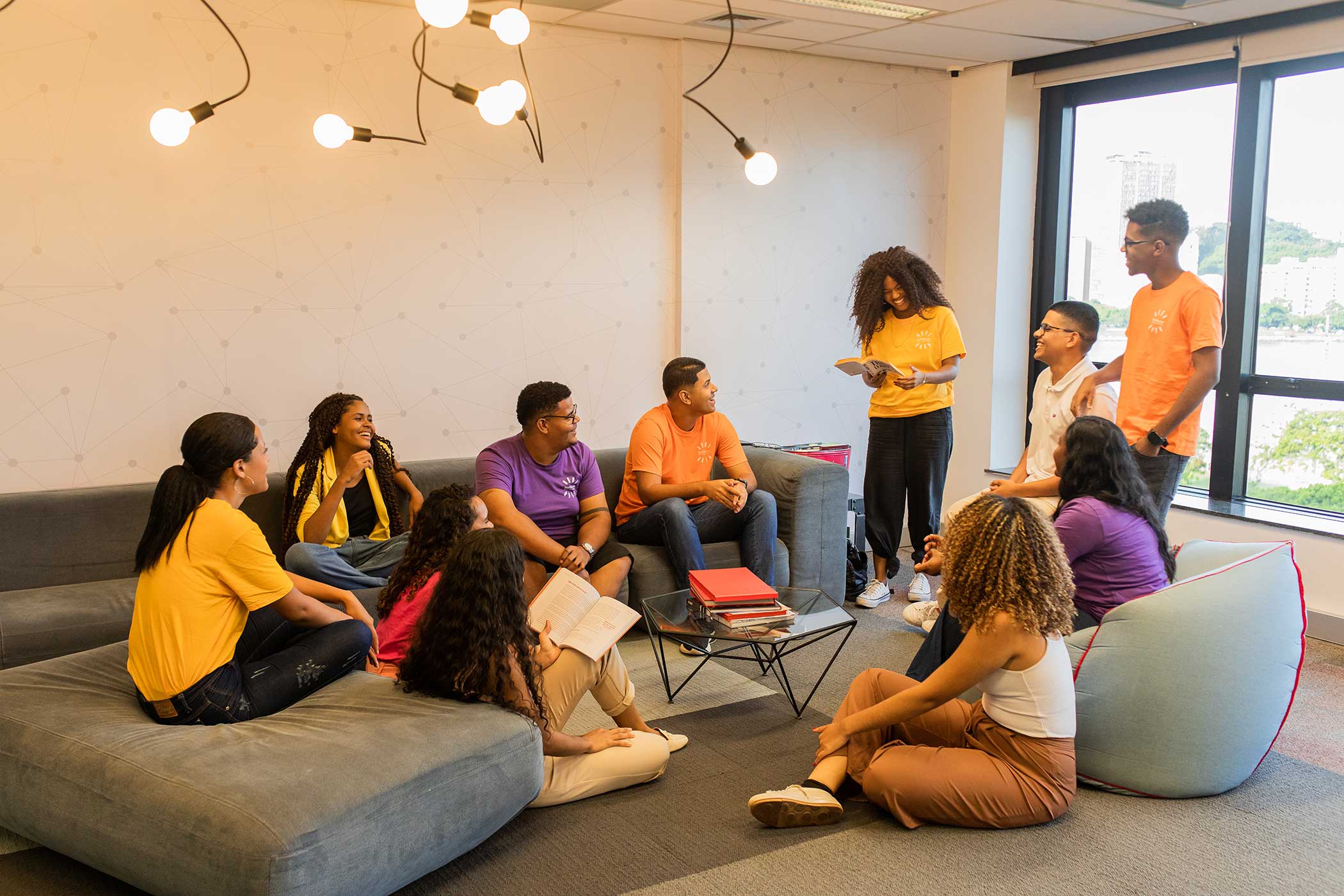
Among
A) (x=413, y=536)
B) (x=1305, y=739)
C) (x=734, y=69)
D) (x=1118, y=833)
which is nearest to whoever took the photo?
→ (x=1118, y=833)

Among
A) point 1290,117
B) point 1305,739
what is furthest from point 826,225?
point 1305,739

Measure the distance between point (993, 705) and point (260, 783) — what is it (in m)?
1.77

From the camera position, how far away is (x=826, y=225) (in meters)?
5.96

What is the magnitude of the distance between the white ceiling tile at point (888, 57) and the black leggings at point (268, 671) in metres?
3.94

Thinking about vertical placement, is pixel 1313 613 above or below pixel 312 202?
below

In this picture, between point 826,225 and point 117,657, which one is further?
point 826,225

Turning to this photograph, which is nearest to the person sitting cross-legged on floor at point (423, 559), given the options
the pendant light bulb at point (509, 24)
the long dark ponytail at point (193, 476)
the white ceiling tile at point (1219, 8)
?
the long dark ponytail at point (193, 476)

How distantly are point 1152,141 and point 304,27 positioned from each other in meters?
4.18

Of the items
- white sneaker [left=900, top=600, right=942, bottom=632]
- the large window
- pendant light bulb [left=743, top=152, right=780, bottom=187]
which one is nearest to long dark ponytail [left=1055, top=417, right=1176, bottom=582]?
white sneaker [left=900, top=600, right=942, bottom=632]

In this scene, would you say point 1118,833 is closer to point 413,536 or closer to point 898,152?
point 413,536

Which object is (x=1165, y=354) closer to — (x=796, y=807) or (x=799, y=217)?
(x=799, y=217)

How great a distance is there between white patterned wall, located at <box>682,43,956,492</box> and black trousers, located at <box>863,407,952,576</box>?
867 millimetres

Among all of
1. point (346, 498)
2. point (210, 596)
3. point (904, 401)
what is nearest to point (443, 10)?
point (210, 596)

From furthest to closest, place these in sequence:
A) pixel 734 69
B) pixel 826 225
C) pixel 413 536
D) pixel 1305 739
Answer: pixel 826 225
pixel 734 69
pixel 1305 739
pixel 413 536
